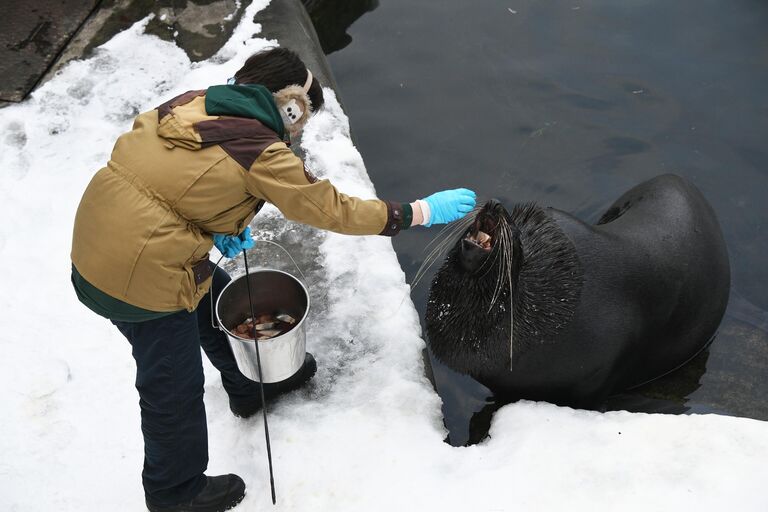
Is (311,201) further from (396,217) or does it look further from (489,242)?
(489,242)

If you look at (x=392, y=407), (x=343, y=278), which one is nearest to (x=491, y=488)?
(x=392, y=407)

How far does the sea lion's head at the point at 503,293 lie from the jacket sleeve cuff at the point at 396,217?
2.37 ft

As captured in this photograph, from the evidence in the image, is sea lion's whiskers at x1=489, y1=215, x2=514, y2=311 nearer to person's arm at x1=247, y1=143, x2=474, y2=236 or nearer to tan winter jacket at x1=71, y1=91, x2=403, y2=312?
person's arm at x1=247, y1=143, x2=474, y2=236

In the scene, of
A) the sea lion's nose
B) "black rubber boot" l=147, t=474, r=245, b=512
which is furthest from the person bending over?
the sea lion's nose

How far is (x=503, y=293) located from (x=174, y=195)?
1772 mm

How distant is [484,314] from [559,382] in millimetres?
534

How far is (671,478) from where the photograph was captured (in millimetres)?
2896

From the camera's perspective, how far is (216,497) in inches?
117

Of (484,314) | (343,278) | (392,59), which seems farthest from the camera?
(392,59)

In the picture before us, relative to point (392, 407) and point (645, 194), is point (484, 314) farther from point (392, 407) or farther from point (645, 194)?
point (645, 194)

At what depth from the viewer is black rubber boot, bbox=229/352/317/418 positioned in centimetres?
333

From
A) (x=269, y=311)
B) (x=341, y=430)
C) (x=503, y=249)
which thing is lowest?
(x=341, y=430)

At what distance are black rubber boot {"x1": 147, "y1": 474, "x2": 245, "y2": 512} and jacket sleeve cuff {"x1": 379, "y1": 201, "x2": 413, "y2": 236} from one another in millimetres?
1212

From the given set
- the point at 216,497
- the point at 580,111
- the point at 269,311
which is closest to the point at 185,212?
the point at 269,311
